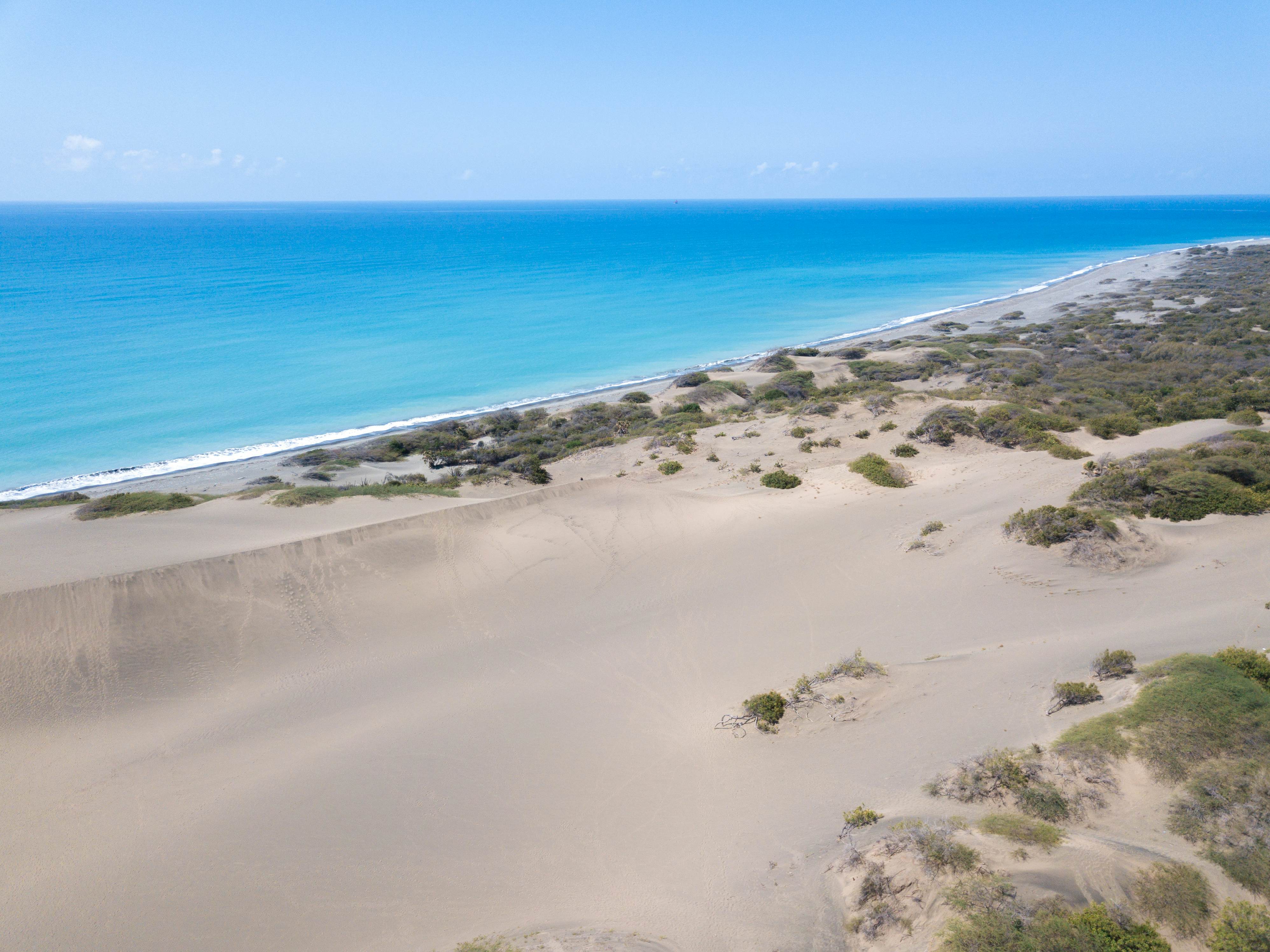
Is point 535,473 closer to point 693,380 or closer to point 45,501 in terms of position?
point 45,501

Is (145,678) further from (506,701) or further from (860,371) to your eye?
(860,371)

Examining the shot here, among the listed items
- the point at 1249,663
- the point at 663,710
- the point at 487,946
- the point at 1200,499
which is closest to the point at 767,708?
the point at 663,710

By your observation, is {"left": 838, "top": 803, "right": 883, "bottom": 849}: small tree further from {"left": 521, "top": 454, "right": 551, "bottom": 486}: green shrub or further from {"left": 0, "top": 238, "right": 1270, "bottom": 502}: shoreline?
{"left": 0, "top": 238, "right": 1270, "bottom": 502}: shoreline

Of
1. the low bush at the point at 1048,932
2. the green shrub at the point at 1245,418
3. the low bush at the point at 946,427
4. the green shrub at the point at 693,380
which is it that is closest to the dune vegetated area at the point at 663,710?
the low bush at the point at 1048,932

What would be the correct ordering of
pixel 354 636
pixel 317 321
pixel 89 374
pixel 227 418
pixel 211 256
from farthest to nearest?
pixel 211 256 < pixel 317 321 < pixel 89 374 < pixel 227 418 < pixel 354 636

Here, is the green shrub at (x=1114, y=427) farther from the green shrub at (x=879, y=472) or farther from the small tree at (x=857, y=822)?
the small tree at (x=857, y=822)

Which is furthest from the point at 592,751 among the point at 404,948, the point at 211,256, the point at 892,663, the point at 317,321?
the point at 211,256
